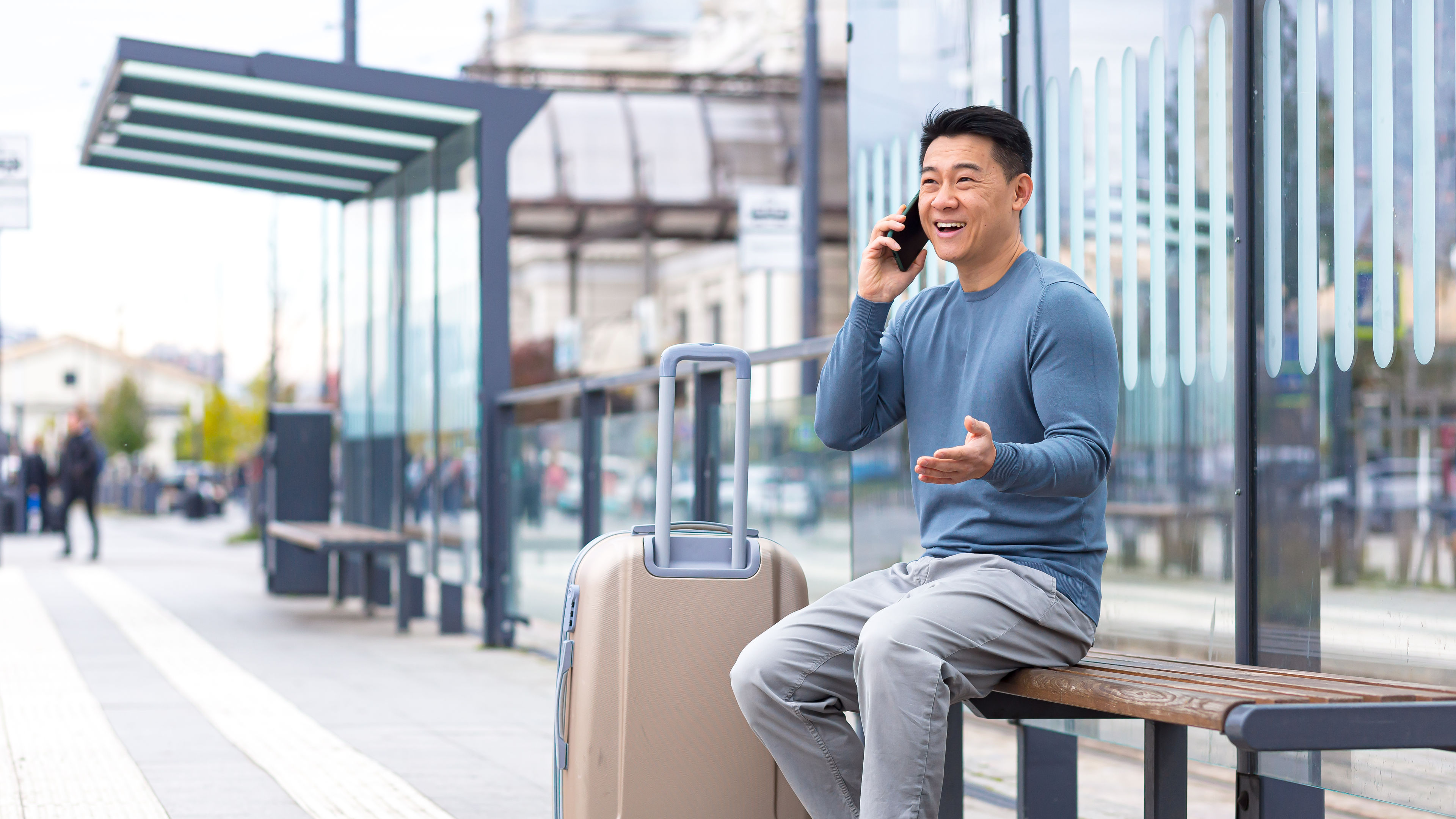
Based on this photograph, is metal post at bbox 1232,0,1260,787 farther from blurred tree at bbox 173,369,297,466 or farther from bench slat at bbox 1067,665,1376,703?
blurred tree at bbox 173,369,297,466

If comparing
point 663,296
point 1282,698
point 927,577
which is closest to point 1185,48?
point 927,577

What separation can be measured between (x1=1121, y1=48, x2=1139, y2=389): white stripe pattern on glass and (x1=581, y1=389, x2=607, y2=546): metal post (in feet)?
13.3

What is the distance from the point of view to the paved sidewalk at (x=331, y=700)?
492 cm

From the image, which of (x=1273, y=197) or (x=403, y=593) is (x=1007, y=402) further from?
(x=403, y=593)

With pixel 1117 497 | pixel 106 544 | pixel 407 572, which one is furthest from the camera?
pixel 106 544

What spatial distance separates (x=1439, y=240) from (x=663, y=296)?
40218mm

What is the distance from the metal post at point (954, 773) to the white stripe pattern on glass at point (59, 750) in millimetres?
2228

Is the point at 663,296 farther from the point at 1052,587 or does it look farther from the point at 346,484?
the point at 1052,587

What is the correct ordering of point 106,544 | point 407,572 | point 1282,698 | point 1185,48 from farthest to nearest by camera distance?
point 106,544 → point 407,572 → point 1185,48 → point 1282,698

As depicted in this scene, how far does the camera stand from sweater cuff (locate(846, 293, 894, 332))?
327 cm

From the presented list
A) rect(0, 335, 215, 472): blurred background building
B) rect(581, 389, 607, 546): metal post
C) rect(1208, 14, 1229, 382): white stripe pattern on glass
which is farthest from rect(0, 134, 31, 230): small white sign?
rect(0, 335, 215, 472): blurred background building

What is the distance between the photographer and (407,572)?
33.8ft

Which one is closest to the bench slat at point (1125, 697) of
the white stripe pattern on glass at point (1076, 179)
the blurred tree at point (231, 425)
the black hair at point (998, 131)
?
the black hair at point (998, 131)

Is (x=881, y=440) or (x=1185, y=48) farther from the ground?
(x=1185, y=48)
